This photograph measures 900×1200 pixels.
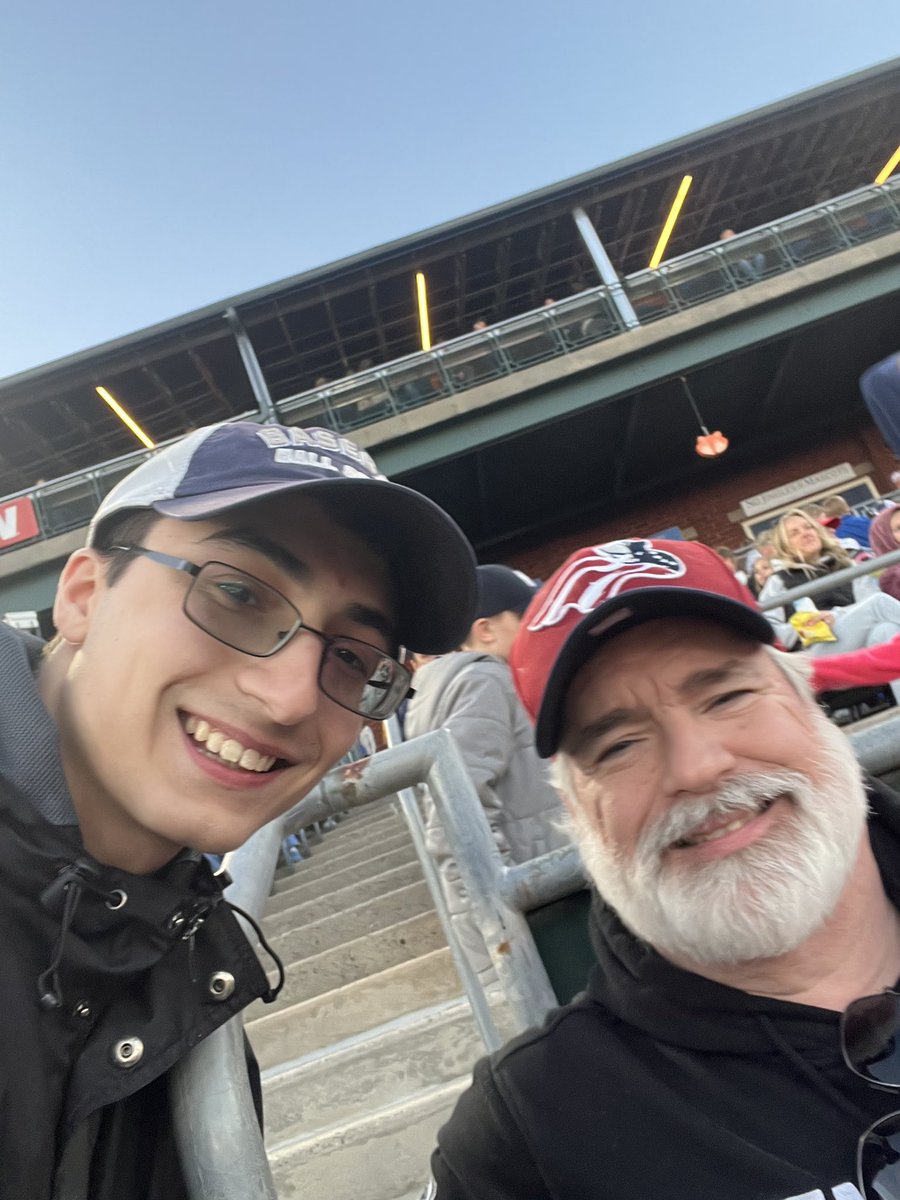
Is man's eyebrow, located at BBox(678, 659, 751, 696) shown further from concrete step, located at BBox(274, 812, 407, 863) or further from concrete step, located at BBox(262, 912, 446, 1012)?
concrete step, located at BBox(274, 812, 407, 863)

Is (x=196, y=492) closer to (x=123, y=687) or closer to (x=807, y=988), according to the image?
(x=123, y=687)

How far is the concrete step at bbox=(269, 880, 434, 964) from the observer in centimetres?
347

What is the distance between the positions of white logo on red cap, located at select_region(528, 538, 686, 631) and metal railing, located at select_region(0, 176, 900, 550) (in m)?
9.21

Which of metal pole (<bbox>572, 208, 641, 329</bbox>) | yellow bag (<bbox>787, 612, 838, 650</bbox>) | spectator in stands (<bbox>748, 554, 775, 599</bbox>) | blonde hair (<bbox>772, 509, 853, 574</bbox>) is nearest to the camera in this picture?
yellow bag (<bbox>787, 612, 838, 650</bbox>)

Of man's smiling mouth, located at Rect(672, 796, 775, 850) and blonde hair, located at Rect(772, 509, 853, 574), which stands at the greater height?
blonde hair, located at Rect(772, 509, 853, 574)

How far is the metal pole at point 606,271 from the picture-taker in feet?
34.5

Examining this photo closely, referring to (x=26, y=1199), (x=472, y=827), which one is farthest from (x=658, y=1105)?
(x=26, y=1199)

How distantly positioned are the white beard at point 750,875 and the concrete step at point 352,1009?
184 cm

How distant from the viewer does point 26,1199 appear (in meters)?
0.78

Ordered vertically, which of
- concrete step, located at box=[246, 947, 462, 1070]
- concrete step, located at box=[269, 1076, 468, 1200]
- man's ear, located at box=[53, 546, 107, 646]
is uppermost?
man's ear, located at box=[53, 546, 107, 646]

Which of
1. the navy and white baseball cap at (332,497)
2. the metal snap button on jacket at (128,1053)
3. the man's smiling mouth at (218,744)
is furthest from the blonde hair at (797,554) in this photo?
the metal snap button on jacket at (128,1053)

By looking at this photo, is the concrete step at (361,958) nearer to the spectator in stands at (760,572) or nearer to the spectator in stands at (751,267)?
the spectator in stands at (760,572)

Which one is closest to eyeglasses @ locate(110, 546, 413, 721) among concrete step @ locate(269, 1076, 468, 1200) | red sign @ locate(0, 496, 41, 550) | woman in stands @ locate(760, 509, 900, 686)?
concrete step @ locate(269, 1076, 468, 1200)

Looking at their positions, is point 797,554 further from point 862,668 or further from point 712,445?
point 712,445
